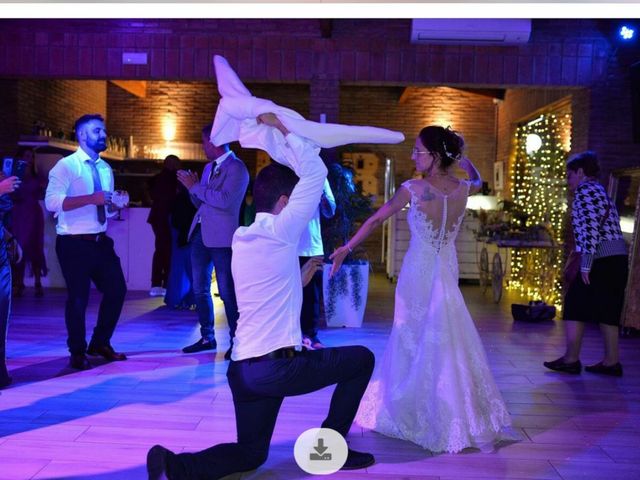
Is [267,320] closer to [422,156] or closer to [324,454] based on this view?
[324,454]

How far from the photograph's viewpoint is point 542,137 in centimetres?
1045

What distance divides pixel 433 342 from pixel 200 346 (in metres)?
2.55

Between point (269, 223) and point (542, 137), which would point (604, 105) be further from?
point (269, 223)

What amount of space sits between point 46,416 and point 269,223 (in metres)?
2.05

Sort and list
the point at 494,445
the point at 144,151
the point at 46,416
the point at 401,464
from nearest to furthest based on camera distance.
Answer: the point at 401,464
the point at 494,445
the point at 46,416
the point at 144,151

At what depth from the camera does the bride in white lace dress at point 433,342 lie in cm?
362

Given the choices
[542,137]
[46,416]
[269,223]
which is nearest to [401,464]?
[269,223]

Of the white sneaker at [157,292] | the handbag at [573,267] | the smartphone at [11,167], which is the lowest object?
the white sneaker at [157,292]

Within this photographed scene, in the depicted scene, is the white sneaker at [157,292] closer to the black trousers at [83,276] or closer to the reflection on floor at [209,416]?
the reflection on floor at [209,416]

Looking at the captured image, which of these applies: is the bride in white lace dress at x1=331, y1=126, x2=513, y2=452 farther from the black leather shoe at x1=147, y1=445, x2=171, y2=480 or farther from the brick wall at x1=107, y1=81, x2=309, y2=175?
the brick wall at x1=107, y1=81, x2=309, y2=175

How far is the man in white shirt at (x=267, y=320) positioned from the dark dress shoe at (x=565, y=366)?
3.06 metres

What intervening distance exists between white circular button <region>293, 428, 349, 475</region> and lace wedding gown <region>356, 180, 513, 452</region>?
0.49m

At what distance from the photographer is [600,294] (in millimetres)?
5164

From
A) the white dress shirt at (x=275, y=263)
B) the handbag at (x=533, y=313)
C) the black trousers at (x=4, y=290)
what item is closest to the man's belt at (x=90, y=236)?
the black trousers at (x=4, y=290)
